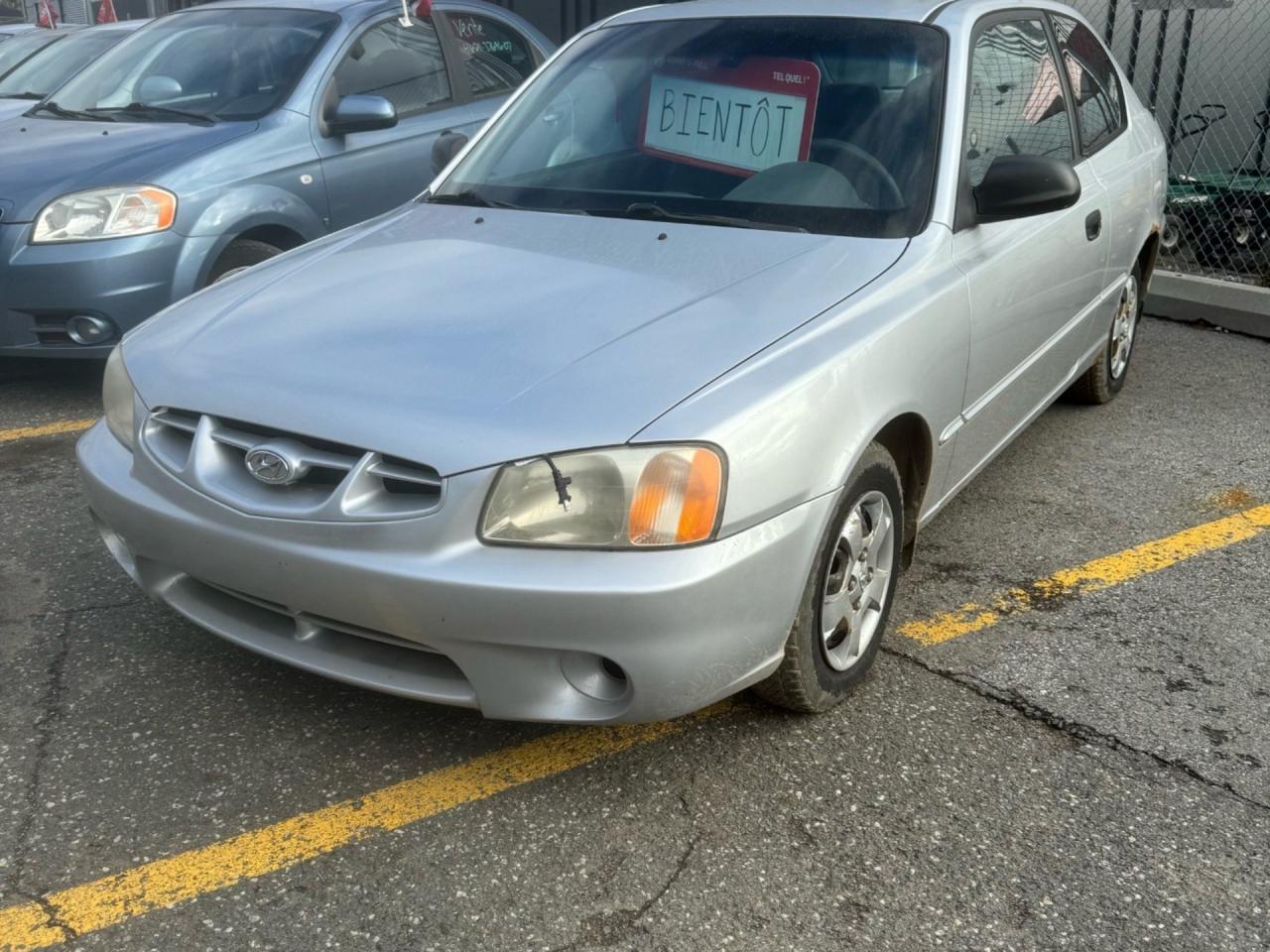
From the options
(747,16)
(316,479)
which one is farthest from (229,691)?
(747,16)

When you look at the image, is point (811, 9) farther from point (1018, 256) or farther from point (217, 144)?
point (217, 144)

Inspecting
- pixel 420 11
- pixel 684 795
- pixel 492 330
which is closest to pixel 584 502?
pixel 492 330

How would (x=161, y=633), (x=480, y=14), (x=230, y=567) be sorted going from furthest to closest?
1. (x=480, y=14)
2. (x=161, y=633)
3. (x=230, y=567)

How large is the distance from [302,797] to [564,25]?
10.4 metres

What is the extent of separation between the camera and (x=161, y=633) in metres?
3.37

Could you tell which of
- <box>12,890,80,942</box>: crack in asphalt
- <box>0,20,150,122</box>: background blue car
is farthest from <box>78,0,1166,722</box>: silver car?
<box>0,20,150,122</box>: background blue car

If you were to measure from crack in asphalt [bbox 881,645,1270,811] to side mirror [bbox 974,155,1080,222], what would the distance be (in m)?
1.17

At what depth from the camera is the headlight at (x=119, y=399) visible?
116 inches

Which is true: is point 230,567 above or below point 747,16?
below

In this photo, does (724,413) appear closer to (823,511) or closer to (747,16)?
(823,511)

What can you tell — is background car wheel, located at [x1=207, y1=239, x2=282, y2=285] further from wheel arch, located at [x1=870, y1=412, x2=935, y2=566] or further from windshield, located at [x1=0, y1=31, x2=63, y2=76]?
windshield, located at [x1=0, y1=31, x2=63, y2=76]

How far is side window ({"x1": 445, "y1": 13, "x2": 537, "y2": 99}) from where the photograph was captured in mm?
6480

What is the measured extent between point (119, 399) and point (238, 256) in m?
2.56

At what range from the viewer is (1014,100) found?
393cm
